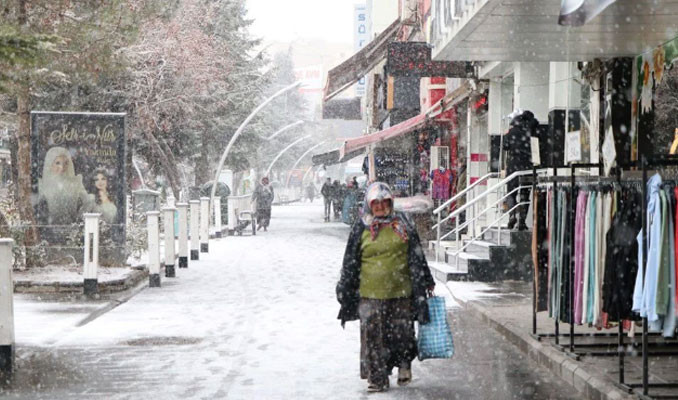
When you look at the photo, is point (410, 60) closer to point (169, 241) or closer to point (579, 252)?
point (169, 241)

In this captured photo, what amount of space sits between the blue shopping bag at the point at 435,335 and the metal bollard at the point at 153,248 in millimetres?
8420

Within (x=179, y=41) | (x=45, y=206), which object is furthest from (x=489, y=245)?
(x=179, y=41)

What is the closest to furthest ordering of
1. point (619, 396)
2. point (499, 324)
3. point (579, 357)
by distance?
point (619, 396) < point (579, 357) < point (499, 324)

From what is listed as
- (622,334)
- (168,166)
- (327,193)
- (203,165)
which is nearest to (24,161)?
(622,334)

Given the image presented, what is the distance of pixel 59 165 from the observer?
17.2 m

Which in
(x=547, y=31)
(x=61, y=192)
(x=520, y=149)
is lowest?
(x=61, y=192)

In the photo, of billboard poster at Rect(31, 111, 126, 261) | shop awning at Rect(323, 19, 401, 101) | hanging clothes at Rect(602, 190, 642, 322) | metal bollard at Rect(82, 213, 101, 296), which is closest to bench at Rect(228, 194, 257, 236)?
shop awning at Rect(323, 19, 401, 101)

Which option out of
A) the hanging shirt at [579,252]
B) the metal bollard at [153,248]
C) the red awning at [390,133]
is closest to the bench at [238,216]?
the red awning at [390,133]

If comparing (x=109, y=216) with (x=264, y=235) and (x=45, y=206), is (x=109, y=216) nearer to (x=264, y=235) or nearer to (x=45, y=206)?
(x=45, y=206)

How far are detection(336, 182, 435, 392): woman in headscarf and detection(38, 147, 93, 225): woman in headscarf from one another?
966 centimetres

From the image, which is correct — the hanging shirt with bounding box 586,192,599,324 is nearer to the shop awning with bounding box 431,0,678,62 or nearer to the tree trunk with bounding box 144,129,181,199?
the shop awning with bounding box 431,0,678,62

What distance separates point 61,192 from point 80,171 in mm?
529

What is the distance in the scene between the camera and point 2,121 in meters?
21.1

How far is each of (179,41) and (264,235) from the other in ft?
23.0
